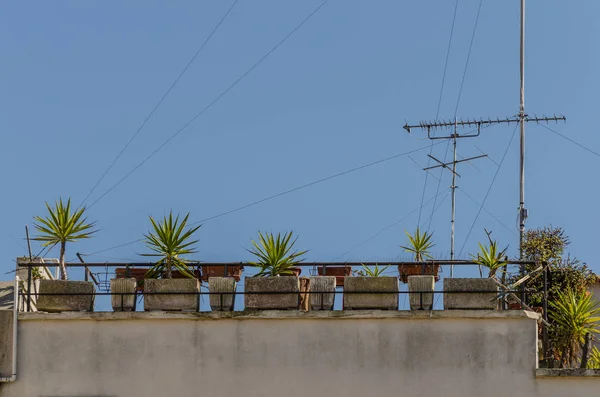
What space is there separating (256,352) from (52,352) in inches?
118

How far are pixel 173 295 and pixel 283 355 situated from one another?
6.12 ft

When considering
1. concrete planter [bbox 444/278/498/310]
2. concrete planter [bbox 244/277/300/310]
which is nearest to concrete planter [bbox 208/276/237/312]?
concrete planter [bbox 244/277/300/310]

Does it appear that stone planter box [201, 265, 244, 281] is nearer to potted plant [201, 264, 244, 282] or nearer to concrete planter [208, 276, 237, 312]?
potted plant [201, 264, 244, 282]

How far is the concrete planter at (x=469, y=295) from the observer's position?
2022 cm

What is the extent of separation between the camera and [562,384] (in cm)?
1981

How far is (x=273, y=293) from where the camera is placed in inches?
803

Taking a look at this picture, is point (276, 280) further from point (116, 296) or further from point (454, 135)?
point (454, 135)

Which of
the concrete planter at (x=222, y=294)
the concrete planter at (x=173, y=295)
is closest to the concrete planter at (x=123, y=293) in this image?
the concrete planter at (x=173, y=295)

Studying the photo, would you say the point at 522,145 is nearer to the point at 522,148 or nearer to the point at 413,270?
the point at 522,148

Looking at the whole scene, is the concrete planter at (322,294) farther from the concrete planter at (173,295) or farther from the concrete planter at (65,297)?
Answer: the concrete planter at (65,297)

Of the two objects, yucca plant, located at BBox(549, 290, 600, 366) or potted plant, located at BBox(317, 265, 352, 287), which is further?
potted plant, located at BBox(317, 265, 352, 287)

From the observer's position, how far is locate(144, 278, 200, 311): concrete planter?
20438 mm

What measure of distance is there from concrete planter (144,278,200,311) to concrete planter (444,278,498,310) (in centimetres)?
369

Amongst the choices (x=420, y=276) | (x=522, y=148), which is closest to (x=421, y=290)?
(x=420, y=276)
